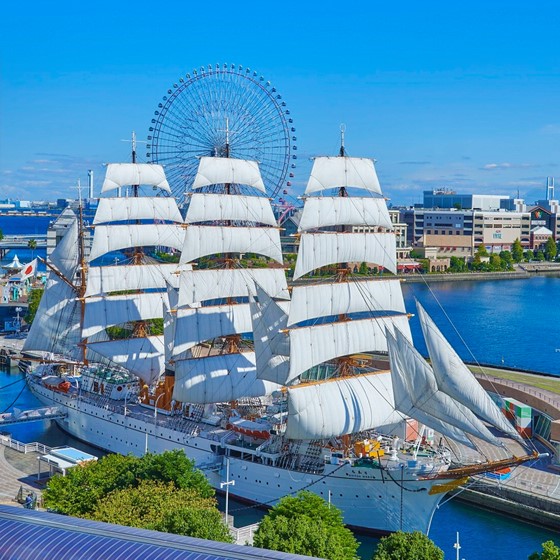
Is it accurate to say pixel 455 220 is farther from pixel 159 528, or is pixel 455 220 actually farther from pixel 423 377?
pixel 159 528

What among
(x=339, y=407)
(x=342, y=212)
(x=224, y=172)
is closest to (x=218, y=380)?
(x=339, y=407)

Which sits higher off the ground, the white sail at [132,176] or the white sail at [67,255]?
the white sail at [132,176]

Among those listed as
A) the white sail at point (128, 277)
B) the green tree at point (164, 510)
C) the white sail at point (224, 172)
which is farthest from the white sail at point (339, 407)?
the white sail at point (128, 277)

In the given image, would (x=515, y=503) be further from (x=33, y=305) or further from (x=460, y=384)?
(x=33, y=305)

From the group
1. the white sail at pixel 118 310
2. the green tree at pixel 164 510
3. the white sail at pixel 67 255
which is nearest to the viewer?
the green tree at pixel 164 510

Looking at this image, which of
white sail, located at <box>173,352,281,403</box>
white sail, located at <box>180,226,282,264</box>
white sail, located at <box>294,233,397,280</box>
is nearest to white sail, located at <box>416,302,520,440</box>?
white sail, located at <box>294,233,397,280</box>

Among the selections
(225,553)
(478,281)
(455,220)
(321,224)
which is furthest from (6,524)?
(455,220)

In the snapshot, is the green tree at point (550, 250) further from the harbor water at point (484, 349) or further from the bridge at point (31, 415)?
the bridge at point (31, 415)
